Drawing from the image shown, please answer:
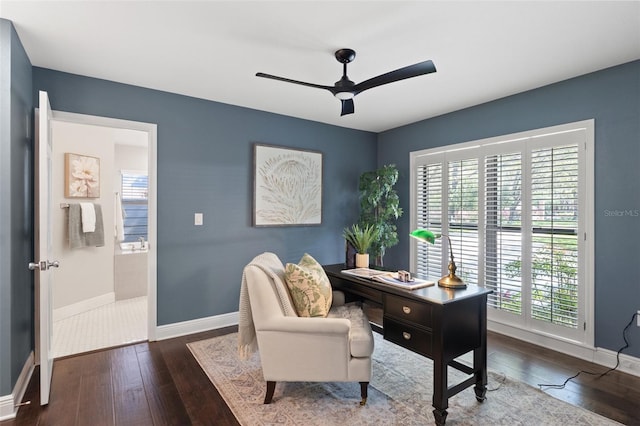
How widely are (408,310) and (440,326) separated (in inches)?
9.2

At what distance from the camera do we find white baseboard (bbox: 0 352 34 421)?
2053 millimetres

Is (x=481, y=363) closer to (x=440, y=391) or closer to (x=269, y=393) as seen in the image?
(x=440, y=391)

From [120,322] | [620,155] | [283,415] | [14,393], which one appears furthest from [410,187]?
[14,393]

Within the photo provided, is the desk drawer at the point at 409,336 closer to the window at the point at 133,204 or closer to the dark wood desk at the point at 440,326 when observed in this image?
the dark wood desk at the point at 440,326

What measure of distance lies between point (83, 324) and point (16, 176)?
218cm

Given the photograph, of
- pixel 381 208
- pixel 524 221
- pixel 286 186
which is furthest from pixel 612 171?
pixel 286 186

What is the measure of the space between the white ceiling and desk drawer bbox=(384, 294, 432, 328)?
1.81 meters

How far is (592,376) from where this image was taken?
8.44ft

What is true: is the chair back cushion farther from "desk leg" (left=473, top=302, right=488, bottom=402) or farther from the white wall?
the white wall

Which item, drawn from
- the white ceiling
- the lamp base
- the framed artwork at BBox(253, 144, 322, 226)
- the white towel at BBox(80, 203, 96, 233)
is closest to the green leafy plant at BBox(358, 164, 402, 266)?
the framed artwork at BBox(253, 144, 322, 226)

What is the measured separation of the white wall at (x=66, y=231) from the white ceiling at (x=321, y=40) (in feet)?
5.01

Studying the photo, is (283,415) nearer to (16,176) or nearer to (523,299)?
(16,176)

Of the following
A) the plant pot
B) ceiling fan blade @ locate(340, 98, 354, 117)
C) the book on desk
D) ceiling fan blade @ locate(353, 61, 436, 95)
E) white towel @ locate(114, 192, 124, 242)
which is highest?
ceiling fan blade @ locate(353, 61, 436, 95)

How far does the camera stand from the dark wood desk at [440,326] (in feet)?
6.40
